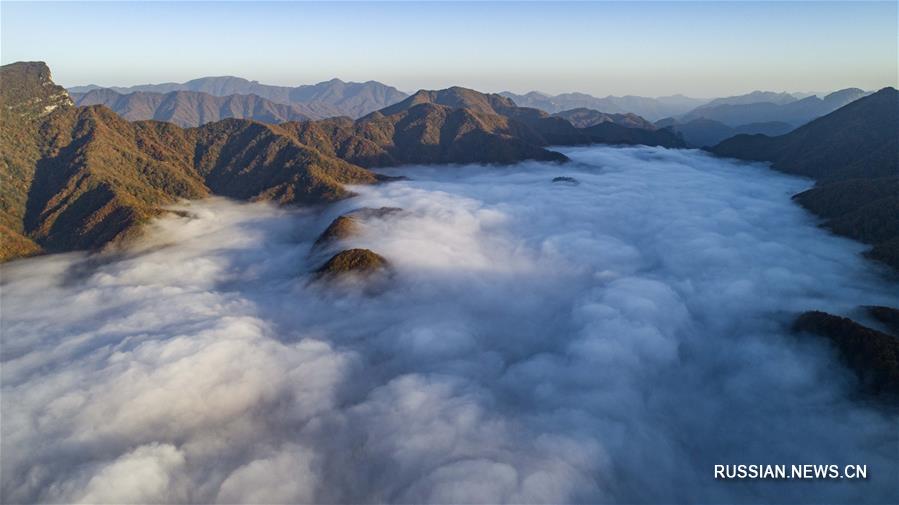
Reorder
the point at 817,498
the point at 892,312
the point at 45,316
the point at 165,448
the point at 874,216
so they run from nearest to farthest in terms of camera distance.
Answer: the point at 817,498 < the point at 165,448 < the point at 892,312 < the point at 45,316 < the point at 874,216

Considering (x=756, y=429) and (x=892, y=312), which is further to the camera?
(x=892, y=312)

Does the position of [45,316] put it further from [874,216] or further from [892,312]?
[874,216]

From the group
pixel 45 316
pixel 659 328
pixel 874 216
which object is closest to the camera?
pixel 659 328

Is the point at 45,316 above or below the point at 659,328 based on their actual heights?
below

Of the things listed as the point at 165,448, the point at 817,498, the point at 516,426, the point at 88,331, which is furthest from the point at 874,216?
the point at 88,331

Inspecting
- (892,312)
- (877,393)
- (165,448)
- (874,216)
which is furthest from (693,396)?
(874,216)

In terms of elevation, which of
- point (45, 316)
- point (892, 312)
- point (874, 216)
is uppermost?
point (874, 216)
